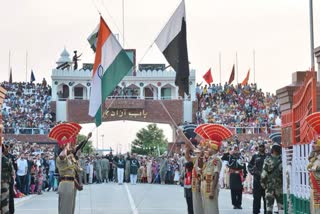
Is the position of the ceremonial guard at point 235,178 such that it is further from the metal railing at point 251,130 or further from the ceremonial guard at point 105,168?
the metal railing at point 251,130

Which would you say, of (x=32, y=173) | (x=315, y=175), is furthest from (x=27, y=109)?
(x=315, y=175)

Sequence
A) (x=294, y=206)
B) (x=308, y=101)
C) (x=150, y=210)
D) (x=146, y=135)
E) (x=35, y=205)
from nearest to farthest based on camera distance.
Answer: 1. (x=308, y=101)
2. (x=294, y=206)
3. (x=150, y=210)
4. (x=35, y=205)
5. (x=146, y=135)

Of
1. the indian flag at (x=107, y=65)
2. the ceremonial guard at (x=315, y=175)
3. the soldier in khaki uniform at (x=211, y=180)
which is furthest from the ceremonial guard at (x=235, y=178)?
the ceremonial guard at (x=315, y=175)

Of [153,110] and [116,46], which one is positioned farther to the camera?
[153,110]

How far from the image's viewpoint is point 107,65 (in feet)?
70.8

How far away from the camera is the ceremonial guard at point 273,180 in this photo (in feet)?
65.0

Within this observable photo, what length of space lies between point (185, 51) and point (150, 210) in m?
7.18

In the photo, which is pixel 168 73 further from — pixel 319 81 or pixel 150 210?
pixel 319 81

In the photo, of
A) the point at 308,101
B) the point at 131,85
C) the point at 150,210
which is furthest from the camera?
the point at 131,85

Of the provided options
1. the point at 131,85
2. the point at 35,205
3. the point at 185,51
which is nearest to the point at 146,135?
the point at 131,85

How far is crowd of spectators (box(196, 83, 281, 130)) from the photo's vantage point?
237ft

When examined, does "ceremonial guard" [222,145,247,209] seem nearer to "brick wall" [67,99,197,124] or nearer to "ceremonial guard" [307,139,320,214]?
"ceremonial guard" [307,139,320,214]

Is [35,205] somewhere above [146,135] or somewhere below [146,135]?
below

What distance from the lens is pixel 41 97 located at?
263 ft
